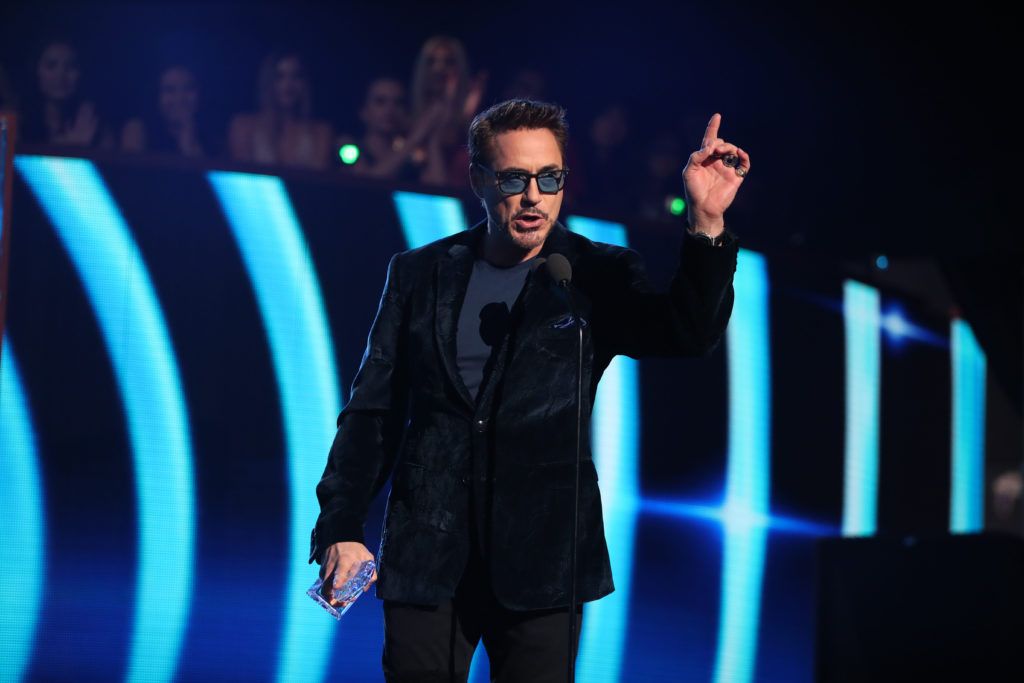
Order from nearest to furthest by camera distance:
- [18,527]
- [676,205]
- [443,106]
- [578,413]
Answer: [578,413]
[18,527]
[443,106]
[676,205]

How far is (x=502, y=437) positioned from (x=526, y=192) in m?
0.45

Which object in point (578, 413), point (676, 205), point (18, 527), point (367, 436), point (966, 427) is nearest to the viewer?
point (578, 413)

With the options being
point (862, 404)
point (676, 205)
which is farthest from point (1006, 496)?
point (676, 205)

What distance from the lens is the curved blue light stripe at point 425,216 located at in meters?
4.29

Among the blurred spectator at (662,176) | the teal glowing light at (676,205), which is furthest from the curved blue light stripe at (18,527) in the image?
the teal glowing light at (676,205)

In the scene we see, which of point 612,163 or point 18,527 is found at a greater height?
point 612,163

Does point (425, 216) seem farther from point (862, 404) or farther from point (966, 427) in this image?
point (966, 427)

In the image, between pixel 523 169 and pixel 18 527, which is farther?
pixel 18 527

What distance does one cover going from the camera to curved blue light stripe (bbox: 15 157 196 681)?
4102mm

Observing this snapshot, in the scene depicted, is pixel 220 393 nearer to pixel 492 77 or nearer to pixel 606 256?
pixel 606 256

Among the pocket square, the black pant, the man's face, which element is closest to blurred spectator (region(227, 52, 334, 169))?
the man's face

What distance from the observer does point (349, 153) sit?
17.9 ft

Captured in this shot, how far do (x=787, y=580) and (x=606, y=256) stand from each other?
2.64 metres

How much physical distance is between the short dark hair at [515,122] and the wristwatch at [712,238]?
378mm
